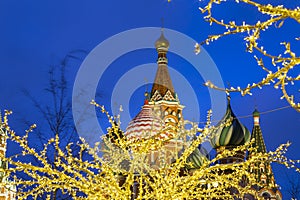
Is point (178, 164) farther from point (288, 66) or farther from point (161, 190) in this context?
point (288, 66)

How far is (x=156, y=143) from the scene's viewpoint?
5633 mm

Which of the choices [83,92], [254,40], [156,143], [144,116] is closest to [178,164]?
[156,143]

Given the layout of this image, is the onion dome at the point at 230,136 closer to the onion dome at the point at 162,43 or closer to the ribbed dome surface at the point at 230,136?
the ribbed dome surface at the point at 230,136

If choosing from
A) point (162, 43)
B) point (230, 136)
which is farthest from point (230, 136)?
point (162, 43)

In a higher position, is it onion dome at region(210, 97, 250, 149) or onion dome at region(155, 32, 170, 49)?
onion dome at region(155, 32, 170, 49)

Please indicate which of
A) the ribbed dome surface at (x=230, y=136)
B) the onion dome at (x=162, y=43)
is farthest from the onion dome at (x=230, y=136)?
the onion dome at (x=162, y=43)

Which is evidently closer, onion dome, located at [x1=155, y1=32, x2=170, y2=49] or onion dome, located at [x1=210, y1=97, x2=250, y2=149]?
onion dome, located at [x1=210, y1=97, x2=250, y2=149]

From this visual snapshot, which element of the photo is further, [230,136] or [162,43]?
[162,43]

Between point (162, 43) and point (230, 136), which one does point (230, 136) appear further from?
point (162, 43)

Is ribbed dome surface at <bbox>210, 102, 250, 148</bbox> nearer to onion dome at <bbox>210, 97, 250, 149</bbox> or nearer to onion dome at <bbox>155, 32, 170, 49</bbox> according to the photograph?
onion dome at <bbox>210, 97, 250, 149</bbox>

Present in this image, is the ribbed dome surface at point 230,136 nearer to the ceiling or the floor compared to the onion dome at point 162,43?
nearer to the floor

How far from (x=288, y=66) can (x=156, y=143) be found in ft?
10.3

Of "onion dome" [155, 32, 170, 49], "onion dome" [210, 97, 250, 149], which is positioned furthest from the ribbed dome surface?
"onion dome" [155, 32, 170, 49]

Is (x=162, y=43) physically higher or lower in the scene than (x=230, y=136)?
higher
